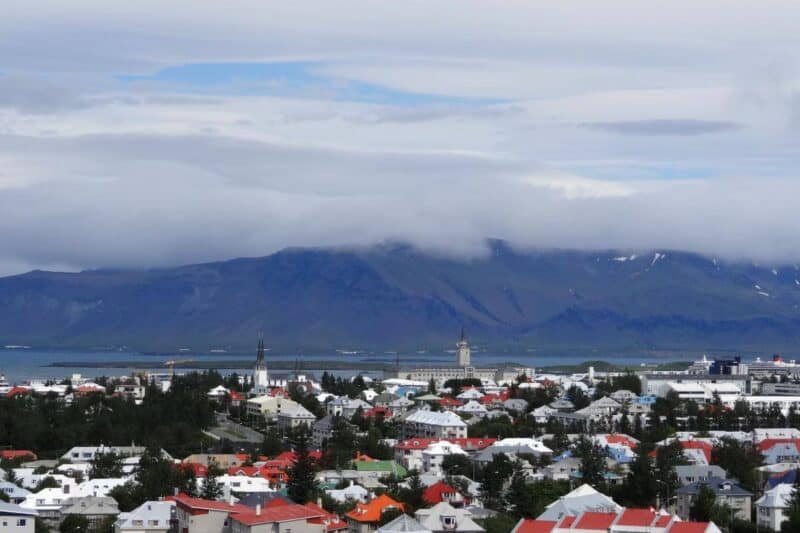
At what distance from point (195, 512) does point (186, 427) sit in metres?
29.9

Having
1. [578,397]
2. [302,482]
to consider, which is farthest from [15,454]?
[578,397]

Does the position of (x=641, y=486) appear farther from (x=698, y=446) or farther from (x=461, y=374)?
(x=461, y=374)

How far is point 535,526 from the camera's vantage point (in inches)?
1567

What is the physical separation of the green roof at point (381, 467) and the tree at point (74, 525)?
14.4 m

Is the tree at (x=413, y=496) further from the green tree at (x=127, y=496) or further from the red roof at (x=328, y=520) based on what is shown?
the green tree at (x=127, y=496)

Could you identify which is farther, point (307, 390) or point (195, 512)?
point (307, 390)

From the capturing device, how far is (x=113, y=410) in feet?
254

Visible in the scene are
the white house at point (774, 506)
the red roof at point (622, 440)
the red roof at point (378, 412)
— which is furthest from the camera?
the red roof at point (378, 412)

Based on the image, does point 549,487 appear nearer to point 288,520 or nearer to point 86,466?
point 288,520

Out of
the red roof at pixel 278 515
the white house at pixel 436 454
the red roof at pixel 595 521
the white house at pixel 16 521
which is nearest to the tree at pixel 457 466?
the white house at pixel 436 454

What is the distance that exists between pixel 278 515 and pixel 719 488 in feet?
47.6

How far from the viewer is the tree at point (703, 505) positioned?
4466 cm

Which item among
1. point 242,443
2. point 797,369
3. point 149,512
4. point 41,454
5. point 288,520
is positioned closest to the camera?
point 288,520

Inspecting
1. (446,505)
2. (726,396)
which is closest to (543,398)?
(726,396)
